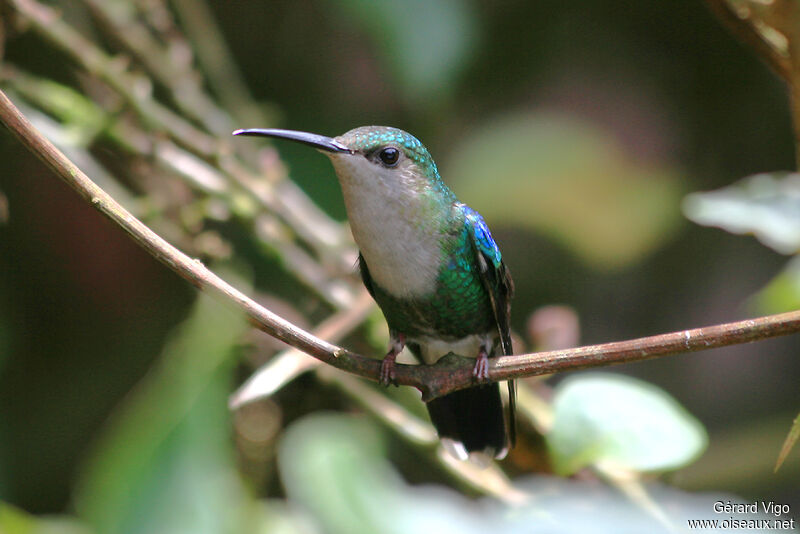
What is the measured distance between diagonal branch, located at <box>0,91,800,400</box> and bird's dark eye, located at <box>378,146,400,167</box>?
54 centimetres

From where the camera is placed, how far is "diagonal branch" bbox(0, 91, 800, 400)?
122 centimetres

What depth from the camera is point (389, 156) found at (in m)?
1.85

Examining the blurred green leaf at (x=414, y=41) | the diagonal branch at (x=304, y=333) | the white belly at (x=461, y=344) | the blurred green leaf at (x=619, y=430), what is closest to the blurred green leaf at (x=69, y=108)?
the blurred green leaf at (x=414, y=41)

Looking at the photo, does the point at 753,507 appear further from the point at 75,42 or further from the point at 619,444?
the point at 75,42

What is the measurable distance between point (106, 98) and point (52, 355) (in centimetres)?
121

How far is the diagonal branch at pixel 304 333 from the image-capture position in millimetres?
1220

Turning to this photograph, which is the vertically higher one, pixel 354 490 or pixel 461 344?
pixel 461 344

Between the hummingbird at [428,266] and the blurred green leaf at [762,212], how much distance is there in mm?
567

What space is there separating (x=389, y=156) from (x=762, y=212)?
96 centimetres

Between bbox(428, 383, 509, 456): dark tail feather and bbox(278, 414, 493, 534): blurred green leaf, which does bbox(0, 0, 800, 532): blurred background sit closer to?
bbox(278, 414, 493, 534): blurred green leaf

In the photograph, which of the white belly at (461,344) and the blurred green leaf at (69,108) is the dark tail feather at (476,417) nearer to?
the white belly at (461,344)

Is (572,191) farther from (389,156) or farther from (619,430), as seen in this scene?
(389,156)

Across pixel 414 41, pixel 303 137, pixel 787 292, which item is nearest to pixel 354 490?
pixel 303 137

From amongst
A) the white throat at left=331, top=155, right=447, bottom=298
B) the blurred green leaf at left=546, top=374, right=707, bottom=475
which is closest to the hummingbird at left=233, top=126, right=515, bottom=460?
the white throat at left=331, top=155, right=447, bottom=298
